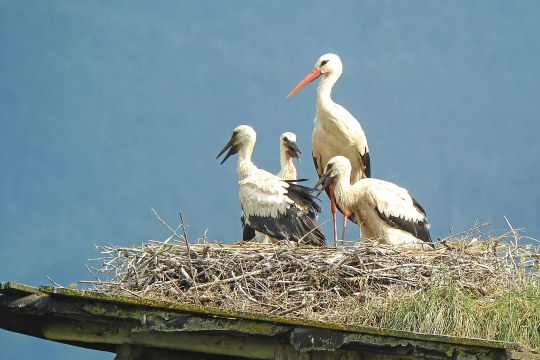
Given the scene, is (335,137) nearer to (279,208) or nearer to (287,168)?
(287,168)

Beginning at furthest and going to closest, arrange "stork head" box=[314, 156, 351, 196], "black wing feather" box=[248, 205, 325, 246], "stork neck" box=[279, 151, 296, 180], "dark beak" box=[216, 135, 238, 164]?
1. "dark beak" box=[216, 135, 238, 164]
2. "stork neck" box=[279, 151, 296, 180]
3. "stork head" box=[314, 156, 351, 196]
4. "black wing feather" box=[248, 205, 325, 246]

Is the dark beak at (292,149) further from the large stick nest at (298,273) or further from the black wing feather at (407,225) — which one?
the large stick nest at (298,273)

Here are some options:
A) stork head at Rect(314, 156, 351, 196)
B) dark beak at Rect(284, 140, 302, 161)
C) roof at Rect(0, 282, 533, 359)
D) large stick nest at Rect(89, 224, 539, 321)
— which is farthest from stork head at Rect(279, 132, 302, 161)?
roof at Rect(0, 282, 533, 359)

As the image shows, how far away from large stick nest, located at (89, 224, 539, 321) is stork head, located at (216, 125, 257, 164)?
9.13 ft

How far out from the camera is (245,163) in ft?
36.8

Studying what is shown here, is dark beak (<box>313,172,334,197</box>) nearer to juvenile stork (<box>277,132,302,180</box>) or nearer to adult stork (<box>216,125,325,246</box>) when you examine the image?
adult stork (<box>216,125,325,246</box>)

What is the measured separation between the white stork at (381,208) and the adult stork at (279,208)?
0.26 meters

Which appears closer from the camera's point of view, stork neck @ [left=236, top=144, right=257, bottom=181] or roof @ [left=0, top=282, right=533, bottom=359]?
roof @ [left=0, top=282, right=533, bottom=359]

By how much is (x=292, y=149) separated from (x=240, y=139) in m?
0.59

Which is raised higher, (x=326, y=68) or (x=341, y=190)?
(x=326, y=68)

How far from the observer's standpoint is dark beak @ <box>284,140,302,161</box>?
36.9 feet

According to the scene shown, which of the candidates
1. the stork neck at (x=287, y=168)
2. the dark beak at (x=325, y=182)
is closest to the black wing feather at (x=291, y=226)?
the dark beak at (x=325, y=182)

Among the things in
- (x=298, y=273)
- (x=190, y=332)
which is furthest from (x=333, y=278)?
(x=190, y=332)

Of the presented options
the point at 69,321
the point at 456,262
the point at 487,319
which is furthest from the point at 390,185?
the point at 69,321
